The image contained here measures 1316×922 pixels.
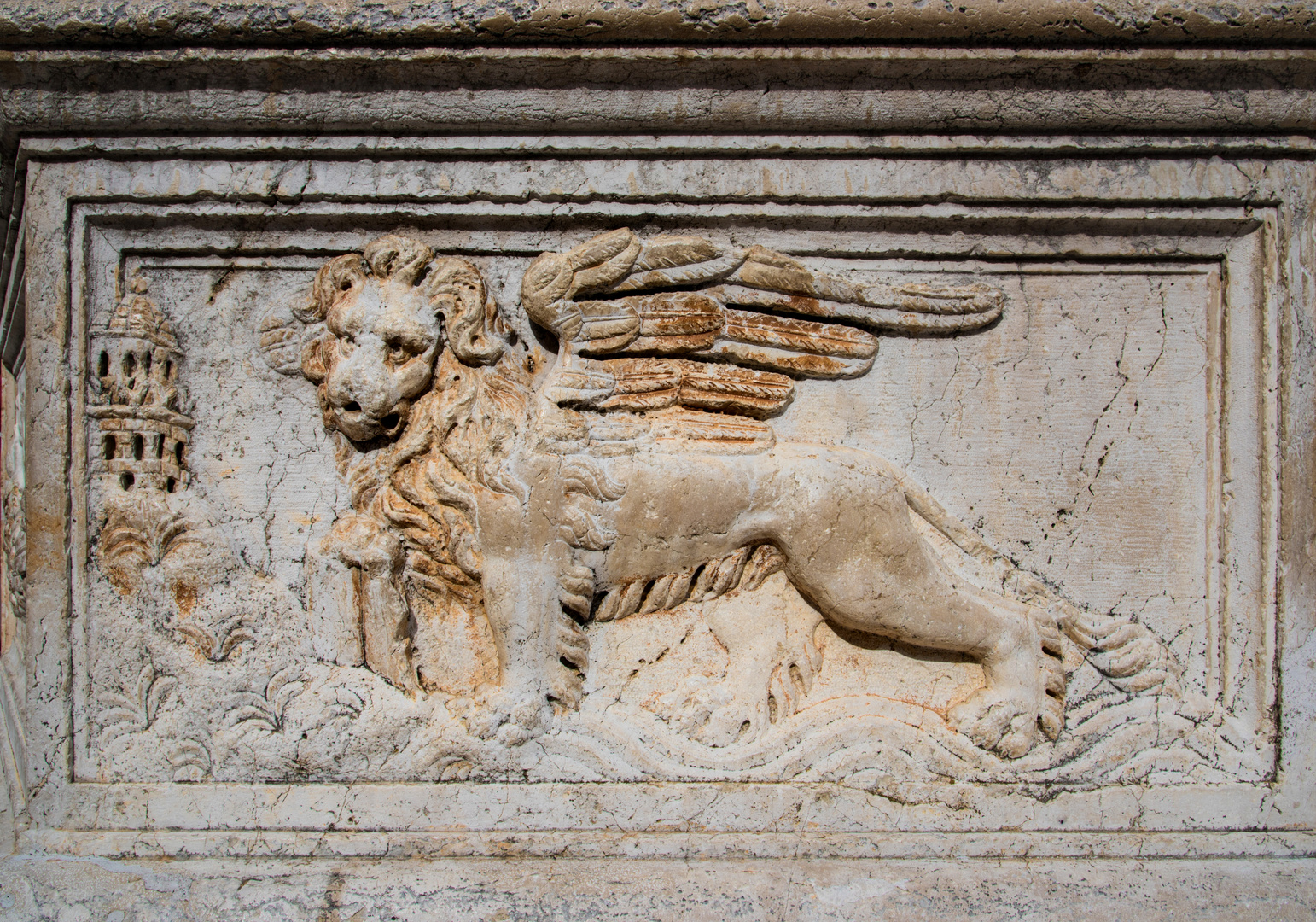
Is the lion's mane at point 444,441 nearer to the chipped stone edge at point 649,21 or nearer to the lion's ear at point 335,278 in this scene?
the lion's ear at point 335,278

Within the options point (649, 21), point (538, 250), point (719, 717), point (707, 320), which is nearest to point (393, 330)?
point (538, 250)

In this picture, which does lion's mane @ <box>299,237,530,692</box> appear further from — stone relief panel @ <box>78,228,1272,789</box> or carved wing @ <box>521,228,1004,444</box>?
carved wing @ <box>521,228,1004,444</box>

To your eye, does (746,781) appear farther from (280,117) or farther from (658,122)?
(280,117)

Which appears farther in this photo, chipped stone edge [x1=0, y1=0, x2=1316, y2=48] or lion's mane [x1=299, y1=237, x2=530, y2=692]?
lion's mane [x1=299, y1=237, x2=530, y2=692]

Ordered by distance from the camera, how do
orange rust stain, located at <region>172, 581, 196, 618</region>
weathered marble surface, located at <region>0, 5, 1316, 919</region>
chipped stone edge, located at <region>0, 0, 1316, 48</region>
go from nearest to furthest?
chipped stone edge, located at <region>0, 0, 1316, 48</region> < weathered marble surface, located at <region>0, 5, 1316, 919</region> < orange rust stain, located at <region>172, 581, 196, 618</region>

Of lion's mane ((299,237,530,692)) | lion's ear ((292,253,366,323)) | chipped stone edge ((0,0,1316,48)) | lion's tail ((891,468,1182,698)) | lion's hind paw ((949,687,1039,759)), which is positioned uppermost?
chipped stone edge ((0,0,1316,48))

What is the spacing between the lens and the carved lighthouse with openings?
6.70ft

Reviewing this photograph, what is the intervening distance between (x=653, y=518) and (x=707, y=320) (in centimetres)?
47

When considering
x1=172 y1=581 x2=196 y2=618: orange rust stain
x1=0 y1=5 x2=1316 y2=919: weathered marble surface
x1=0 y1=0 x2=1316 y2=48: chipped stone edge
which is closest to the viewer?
x1=0 y1=0 x2=1316 y2=48: chipped stone edge

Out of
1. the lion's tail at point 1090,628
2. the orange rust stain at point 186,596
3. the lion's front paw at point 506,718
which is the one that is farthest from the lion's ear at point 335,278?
the lion's tail at point 1090,628

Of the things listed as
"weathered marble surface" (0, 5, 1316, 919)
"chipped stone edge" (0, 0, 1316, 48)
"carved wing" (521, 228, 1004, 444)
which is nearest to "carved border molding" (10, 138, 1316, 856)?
"weathered marble surface" (0, 5, 1316, 919)

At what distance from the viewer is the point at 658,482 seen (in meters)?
1.94

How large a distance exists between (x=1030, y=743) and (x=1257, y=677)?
0.58 m

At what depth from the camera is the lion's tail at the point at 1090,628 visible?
207cm
